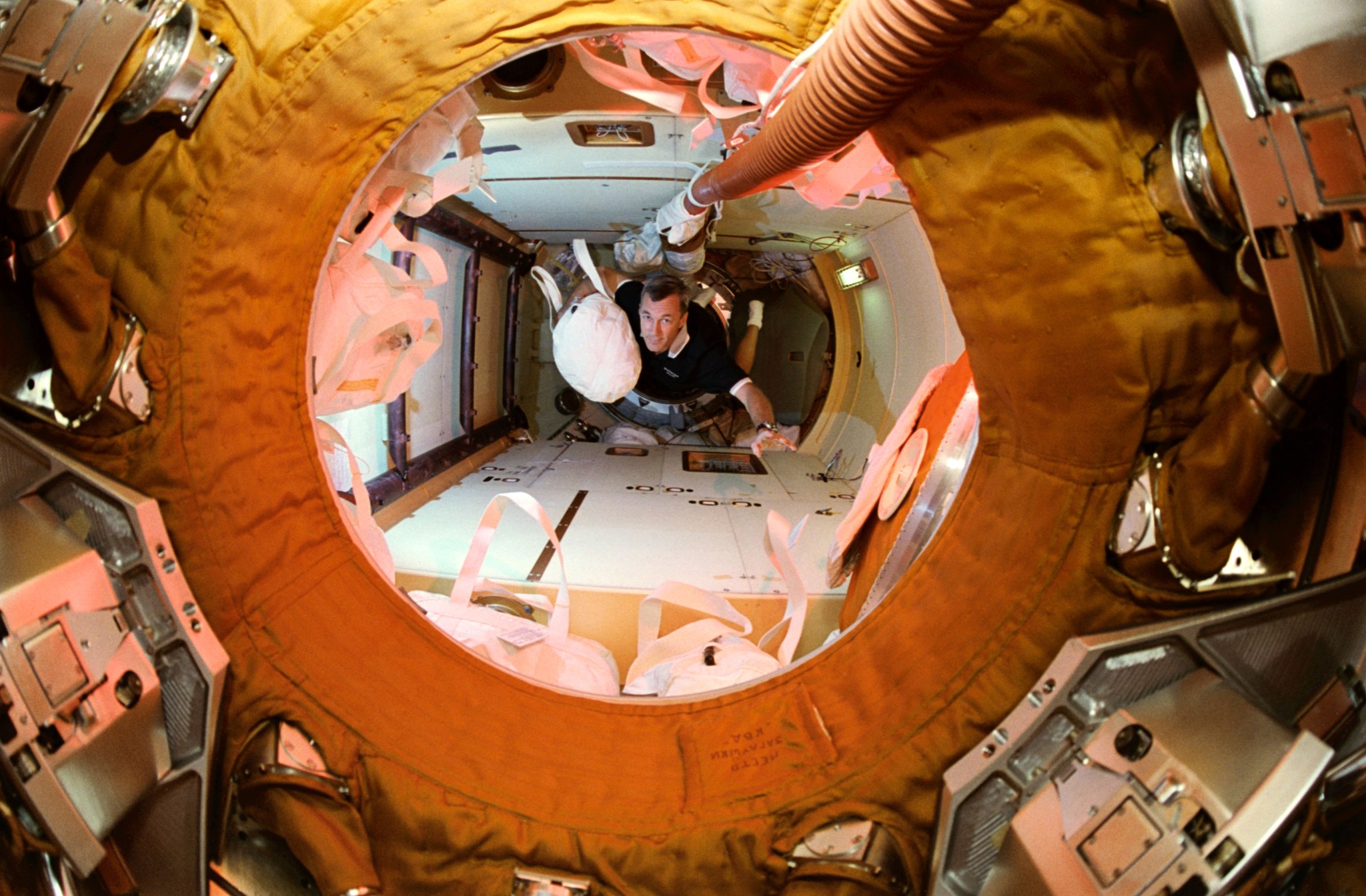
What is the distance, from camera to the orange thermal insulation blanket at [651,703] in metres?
0.89

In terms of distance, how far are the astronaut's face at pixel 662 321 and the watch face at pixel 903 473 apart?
1.96 meters

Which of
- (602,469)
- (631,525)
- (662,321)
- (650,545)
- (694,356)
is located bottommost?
(650,545)

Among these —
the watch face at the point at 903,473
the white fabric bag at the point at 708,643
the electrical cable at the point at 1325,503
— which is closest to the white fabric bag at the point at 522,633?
the white fabric bag at the point at 708,643

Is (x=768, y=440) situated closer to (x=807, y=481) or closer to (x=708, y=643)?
(x=807, y=481)

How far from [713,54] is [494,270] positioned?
2.82 metres

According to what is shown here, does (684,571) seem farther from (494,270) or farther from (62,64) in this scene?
(494,270)

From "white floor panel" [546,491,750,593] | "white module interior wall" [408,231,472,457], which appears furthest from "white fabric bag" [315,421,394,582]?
"white module interior wall" [408,231,472,457]

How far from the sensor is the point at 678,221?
3467 mm

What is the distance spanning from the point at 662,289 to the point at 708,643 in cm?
219

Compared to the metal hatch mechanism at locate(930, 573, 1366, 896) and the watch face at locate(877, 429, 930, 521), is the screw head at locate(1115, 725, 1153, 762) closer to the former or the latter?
the metal hatch mechanism at locate(930, 573, 1366, 896)

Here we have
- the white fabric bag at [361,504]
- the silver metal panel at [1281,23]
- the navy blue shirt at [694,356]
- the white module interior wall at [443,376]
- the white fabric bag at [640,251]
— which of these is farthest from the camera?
the navy blue shirt at [694,356]

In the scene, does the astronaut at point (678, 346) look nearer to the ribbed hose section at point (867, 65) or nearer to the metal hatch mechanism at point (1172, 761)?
the ribbed hose section at point (867, 65)

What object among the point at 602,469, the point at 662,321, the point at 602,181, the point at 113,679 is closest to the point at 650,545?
the point at 602,469

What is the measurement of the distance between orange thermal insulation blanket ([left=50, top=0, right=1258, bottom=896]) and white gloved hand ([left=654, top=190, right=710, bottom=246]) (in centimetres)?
232
